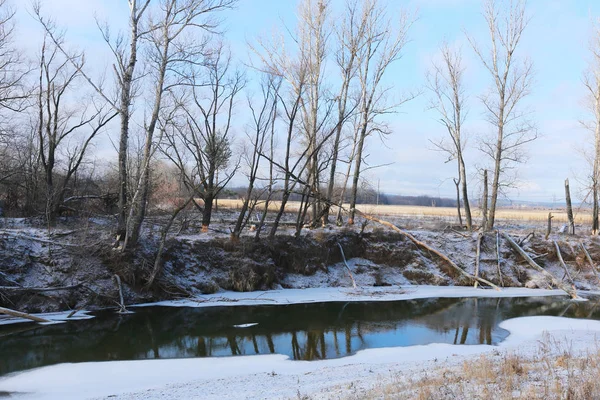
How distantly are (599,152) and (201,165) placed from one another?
961 inches

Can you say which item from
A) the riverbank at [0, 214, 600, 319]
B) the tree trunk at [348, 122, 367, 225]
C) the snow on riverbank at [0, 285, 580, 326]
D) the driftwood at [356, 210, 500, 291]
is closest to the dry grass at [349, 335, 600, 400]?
the snow on riverbank at [0, 285, 580, 326]

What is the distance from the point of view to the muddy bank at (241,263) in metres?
16.2

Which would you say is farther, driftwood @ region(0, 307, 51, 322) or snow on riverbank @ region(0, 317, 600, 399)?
driftwood @ region(0, 307, 51, 322)

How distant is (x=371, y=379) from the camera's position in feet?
27.5

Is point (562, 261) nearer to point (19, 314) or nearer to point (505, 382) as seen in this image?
point (505, 382)

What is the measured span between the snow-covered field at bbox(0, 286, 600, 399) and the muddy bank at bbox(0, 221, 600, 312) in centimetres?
630

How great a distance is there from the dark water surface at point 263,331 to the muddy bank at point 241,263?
5.46 feet

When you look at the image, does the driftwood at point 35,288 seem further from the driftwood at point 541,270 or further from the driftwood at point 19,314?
the driftwood at point 541,270

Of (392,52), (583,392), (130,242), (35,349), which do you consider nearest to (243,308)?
(130,242)

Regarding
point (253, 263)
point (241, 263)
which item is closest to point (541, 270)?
point (253, 263)

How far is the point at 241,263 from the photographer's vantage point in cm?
2092

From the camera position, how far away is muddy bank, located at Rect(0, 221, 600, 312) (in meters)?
16.2

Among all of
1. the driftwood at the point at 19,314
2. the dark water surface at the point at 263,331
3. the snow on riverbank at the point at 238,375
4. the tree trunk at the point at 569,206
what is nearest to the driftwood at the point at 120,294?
the dark water surface at the point at 263,331

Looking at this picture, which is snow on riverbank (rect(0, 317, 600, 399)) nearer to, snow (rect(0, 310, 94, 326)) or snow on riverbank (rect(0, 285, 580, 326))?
snow (rect(0, 310, 94, 326))
